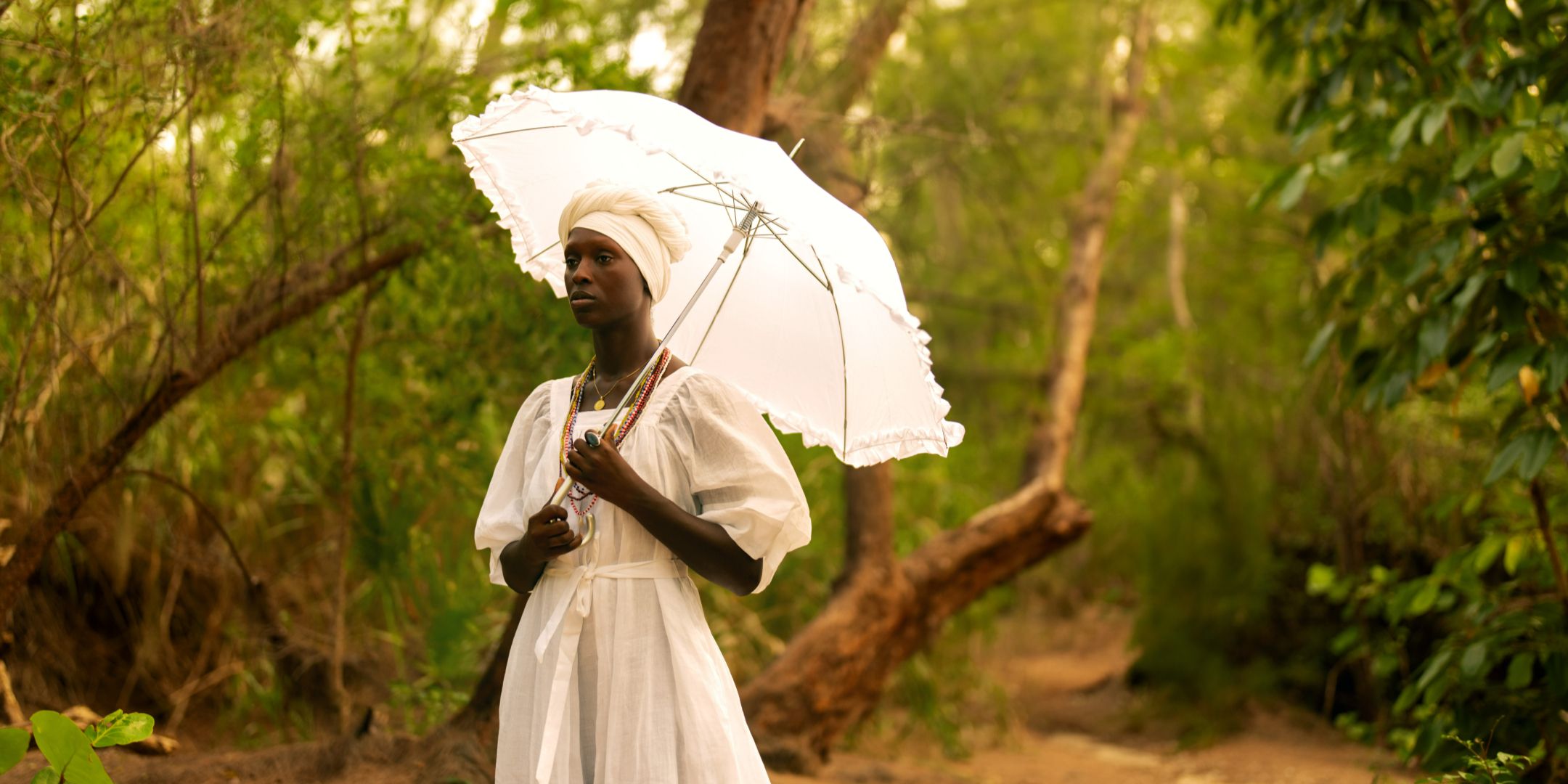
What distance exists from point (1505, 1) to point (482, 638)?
4.67 m

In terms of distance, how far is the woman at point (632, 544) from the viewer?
91.8 inches

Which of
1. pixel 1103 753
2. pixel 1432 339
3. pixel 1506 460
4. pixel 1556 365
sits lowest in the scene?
pixel 1103 753

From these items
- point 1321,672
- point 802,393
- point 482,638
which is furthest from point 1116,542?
point 802,393

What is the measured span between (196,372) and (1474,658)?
13.5 ft

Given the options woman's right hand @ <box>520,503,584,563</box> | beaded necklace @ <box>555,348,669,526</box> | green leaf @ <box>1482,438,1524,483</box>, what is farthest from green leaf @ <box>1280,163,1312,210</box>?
woman's right hand @ <box>520,503,584,563</box>

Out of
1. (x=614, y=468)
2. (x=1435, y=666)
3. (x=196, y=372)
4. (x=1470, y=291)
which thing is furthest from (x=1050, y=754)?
(x=614, y=468)

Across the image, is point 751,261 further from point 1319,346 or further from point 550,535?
point 1319,346

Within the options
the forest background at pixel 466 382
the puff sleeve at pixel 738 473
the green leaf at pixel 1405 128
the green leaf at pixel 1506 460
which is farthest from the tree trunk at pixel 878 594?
the puff sleeve at pixel 738 473

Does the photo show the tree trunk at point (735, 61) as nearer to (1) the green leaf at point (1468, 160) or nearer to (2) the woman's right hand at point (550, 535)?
(1) the green leaf at point (1468, 160)

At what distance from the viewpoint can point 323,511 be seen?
6.13 metres

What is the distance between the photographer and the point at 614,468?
7.55ft

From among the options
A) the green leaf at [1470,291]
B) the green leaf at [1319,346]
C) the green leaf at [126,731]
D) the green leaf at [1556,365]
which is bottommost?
the green leaf at [126,731]

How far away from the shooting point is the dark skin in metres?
2.31

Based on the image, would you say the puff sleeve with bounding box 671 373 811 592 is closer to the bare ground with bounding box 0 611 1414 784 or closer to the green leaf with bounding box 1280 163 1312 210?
the bare ground with bounding box 0 611 1414 784
